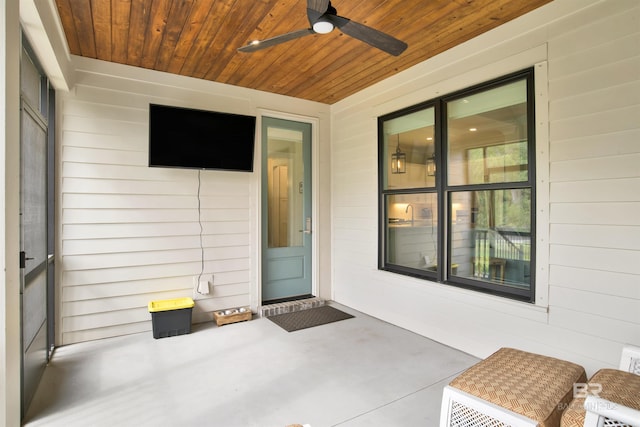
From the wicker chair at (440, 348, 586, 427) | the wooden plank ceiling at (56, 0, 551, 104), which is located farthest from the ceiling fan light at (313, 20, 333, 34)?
the wicker chair at (440, 348, 586, 427)

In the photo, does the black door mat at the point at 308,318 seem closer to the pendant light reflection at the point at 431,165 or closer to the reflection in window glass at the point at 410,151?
the reflection in window glass at the point at 410,151

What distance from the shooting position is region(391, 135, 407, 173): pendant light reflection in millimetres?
3796

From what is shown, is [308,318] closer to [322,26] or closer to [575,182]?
[575,182]

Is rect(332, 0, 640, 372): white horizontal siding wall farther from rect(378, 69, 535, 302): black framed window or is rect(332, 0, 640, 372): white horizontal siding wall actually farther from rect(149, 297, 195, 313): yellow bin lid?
rect(149, 297, 195, 313): yellow bin lid

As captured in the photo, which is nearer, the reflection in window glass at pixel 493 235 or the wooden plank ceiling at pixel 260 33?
the wooden plank ceiling at pixel 260 33

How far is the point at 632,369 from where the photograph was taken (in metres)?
1.76

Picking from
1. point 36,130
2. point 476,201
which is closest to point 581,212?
point 476,201

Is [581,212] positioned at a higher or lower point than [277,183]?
lower

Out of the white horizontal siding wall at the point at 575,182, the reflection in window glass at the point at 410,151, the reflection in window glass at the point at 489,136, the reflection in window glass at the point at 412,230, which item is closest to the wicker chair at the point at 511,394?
the white horizontal siding wall at the point at 575,182

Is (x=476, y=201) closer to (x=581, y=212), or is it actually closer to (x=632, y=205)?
(x=581, y=212)

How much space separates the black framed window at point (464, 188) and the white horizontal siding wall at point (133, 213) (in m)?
1.69

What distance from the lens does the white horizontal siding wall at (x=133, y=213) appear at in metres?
3.27

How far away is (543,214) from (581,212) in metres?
0.23

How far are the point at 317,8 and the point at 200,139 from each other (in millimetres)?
2185
